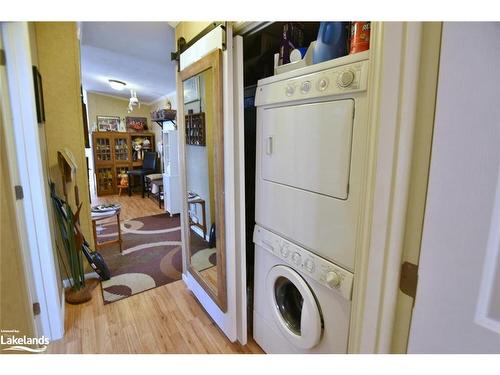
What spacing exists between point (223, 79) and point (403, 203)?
3.65 ft

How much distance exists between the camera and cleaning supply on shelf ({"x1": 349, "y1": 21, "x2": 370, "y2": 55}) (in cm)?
98

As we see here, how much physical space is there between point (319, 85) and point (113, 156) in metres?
6.22

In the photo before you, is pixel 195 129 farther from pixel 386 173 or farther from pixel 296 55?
pixel 386 173

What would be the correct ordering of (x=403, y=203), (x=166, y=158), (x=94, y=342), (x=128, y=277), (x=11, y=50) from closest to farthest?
(x=403, y=203) → (x=11, y=50) → (x=94, y=342) → (x=128, y=277) → (x=166, y=158)

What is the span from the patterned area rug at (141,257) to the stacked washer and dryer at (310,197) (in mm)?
1426

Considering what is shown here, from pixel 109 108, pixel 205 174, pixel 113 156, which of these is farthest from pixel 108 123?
pixel 205 174

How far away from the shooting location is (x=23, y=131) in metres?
1.52

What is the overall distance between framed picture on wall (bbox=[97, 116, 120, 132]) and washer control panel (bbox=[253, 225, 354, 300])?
655cm

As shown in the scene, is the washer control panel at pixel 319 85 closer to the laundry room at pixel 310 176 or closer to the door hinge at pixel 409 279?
the laundry room at pixel 310 176

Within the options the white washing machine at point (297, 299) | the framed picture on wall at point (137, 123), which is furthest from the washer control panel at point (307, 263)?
the framed picture on wall at point (137, 123)

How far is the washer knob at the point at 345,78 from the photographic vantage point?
960 mm

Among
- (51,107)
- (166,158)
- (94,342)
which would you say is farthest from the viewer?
(166,158)
